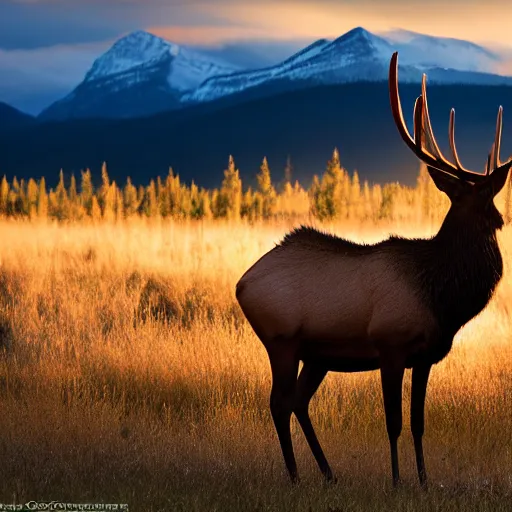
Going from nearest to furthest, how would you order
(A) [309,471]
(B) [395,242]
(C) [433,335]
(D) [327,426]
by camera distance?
(C) [433,335] → (B) [395,242] → (A) [309,471] → (D) [327,426]

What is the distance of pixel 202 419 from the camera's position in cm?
739

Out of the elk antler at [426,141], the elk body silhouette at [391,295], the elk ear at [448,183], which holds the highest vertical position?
the elk antler at [426,141]

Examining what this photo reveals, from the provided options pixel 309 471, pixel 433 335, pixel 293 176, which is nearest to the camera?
pixel 433 335

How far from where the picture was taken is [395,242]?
5184 millimetres

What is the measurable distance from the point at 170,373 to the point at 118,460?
2432mm

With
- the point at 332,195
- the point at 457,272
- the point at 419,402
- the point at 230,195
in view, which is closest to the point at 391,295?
the point at 457,272

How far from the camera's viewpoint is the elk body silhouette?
15.9ft

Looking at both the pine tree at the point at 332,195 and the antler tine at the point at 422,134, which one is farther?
the pine tree at the point at 332,195

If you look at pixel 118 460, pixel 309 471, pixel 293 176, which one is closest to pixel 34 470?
pixel 118 460

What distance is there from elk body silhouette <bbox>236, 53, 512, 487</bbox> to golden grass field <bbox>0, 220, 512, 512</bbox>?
55 cm

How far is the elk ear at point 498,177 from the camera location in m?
4.80

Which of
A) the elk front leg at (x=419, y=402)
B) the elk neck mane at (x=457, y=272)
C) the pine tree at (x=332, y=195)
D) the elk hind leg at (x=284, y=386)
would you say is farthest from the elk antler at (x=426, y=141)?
the pine tree at (x=332, y=195)

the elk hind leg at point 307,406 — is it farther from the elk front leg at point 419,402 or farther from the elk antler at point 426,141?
the elk antler at point 426,141

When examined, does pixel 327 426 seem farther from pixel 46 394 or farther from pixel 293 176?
pixel 293 176
